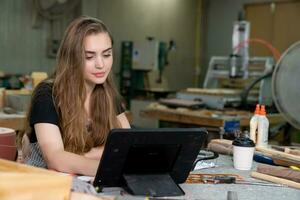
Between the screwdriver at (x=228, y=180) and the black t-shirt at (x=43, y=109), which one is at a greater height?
the black t-shirt at (x=43, y=109)

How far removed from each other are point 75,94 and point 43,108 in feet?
0.45

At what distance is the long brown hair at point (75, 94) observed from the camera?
1.62m

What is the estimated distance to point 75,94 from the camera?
1.67 metres

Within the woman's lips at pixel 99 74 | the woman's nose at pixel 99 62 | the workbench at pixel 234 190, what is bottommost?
the workbench at pixel 234 190

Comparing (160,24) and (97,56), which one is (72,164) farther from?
(160,24)

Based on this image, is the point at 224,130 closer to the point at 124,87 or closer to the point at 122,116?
the point at 122,116

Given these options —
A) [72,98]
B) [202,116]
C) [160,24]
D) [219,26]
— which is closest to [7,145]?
[72,98]

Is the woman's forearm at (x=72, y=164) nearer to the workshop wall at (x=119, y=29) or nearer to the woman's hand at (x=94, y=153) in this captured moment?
the woman's hand at (x=94, y=153)

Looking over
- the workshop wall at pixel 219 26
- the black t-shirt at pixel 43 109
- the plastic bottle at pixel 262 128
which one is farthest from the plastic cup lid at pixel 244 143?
the workshop wall at pixel 219 26

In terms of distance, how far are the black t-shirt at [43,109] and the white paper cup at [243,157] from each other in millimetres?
679

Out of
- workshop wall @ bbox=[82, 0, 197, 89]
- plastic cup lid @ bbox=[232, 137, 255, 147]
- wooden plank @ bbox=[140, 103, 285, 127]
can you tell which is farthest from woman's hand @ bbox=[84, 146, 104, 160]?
workshop wall @ bbox=[82, 0, 197, 89]

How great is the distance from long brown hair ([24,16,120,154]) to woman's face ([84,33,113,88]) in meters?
0.02

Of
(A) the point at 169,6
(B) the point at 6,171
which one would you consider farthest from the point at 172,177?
(A) the point at 169,6

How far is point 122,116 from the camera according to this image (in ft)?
6.48
